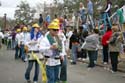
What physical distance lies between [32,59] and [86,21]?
13.9 meters

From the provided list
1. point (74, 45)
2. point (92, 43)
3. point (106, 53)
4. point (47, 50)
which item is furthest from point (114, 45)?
point (47, 50)

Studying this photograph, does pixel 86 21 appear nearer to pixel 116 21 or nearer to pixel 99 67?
pixel 116 21

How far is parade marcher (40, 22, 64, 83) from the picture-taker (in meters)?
10.1

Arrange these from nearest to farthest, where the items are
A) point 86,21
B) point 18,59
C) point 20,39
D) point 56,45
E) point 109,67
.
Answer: point 56,45
point 109,67
point 20,39
point 18,59
point 86,21

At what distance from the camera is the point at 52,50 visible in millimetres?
10320

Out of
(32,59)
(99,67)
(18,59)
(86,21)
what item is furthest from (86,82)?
(86,21)

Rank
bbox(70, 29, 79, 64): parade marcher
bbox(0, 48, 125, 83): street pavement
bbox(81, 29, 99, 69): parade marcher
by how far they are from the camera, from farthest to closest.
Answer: bbox(70, 29, 79, 64): parade marcher < bbox(81, 29, 99, 69): parade marcher < bbox(0, 48, 125, 83): street pavement

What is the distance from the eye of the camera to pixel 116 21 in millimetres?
22797

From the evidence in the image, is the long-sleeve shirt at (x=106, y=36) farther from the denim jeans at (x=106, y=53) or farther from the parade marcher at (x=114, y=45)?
the parade marcher at (x=114, y=45)

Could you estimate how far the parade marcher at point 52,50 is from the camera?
399 inches

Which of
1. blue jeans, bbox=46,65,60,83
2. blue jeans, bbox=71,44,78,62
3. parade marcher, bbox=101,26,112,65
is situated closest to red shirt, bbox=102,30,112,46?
parade marcher, bbox=101,26,112,65

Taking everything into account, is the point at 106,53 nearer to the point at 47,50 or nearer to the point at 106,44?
the point at 106,44

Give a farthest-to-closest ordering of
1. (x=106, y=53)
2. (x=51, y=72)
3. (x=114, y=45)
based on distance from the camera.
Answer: (x=106, y=53)
(x=114, y=45)
(x=51, y=72)

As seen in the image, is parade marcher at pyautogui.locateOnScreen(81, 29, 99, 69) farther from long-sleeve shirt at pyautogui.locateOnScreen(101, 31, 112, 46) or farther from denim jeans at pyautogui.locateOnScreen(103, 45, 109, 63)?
denim jeans at pyautogui.locateOnScreen(103, 45, 109, 63)
